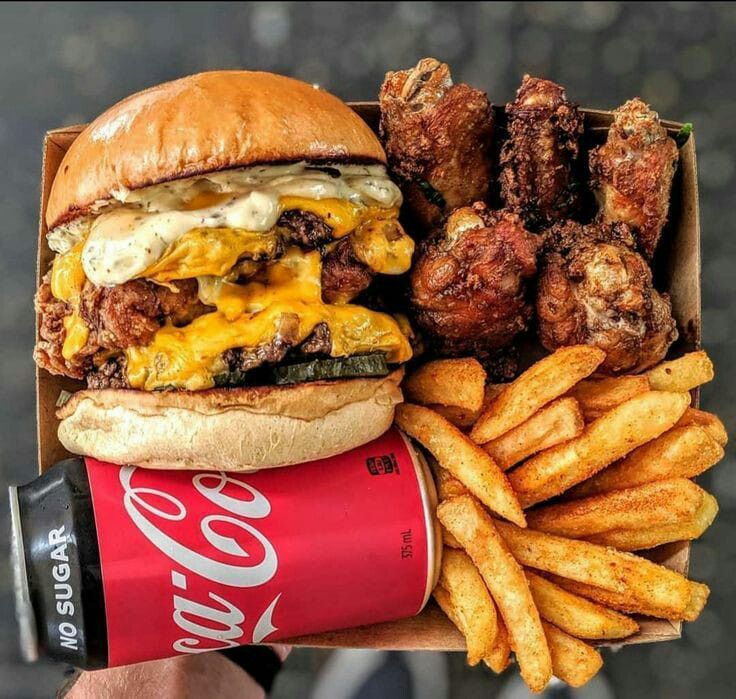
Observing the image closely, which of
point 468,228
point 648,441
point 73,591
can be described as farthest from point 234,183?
point 648,441

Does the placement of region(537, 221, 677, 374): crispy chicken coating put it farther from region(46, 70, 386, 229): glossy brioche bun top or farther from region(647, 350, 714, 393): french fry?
region(46, 70, 386, 229): glossy brioche bun top

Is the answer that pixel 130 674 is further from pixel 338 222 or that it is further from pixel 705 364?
pixel 705 364

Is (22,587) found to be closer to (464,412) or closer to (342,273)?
(342,273)

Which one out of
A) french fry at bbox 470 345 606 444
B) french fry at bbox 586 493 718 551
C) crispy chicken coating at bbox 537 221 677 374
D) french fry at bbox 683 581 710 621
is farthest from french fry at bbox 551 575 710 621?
crispy chicken coating at bbox 537 221 677 374

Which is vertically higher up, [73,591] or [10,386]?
[73,591]

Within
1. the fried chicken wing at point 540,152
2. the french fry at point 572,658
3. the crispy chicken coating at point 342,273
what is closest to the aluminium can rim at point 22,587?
the crispy chicken coating at point 342,273
